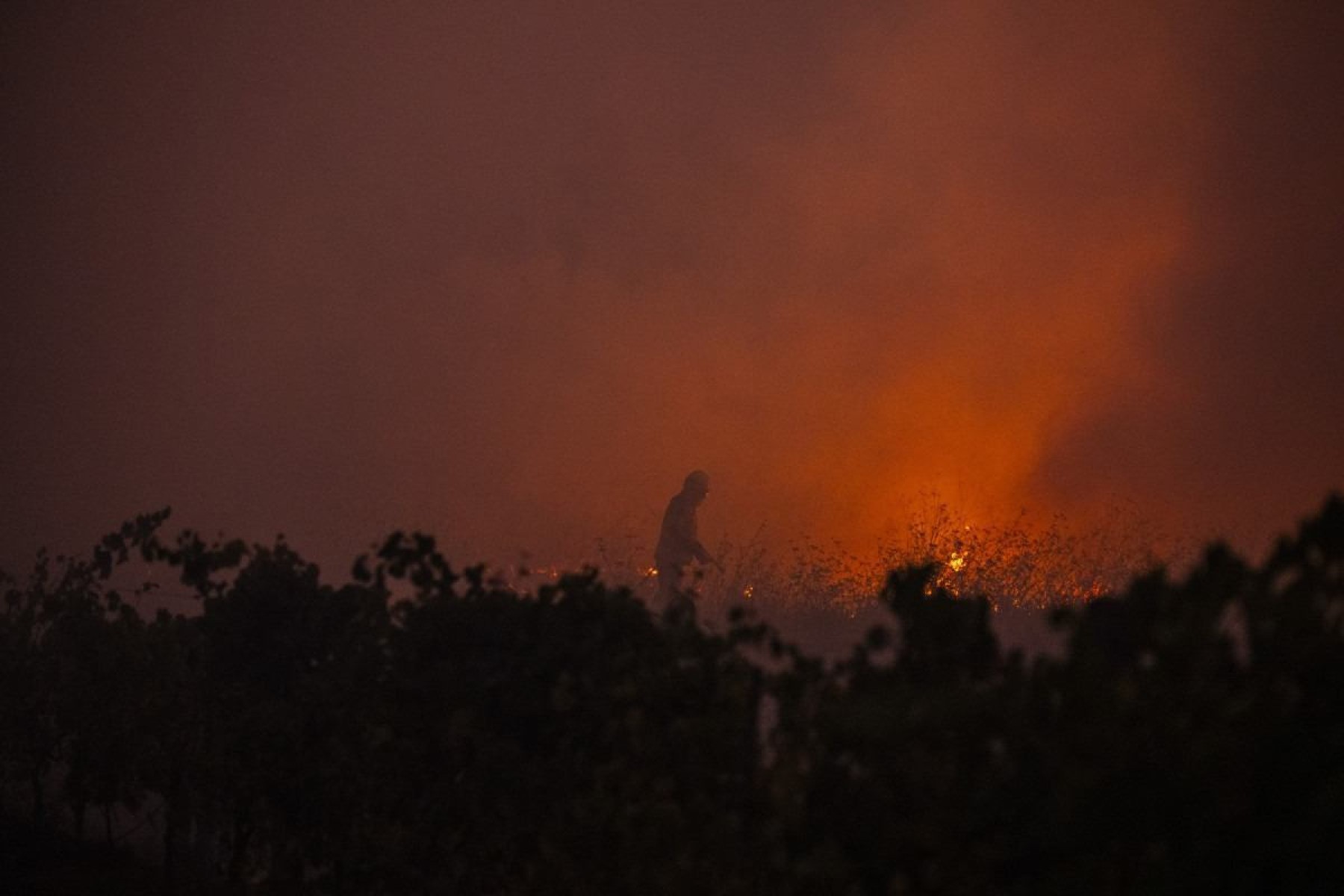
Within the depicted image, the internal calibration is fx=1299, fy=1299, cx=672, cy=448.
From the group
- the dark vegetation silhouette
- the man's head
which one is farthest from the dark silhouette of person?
the dark vegetation silhouette

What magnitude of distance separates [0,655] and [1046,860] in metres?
9.65

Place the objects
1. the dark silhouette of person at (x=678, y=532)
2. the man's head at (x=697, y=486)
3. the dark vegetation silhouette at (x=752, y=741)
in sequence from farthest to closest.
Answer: the man's head at (x=697, y=486) → the dark silhouette of person at (x=678, y=532) → the dark vegetation silhouette at (x=752, y=741)

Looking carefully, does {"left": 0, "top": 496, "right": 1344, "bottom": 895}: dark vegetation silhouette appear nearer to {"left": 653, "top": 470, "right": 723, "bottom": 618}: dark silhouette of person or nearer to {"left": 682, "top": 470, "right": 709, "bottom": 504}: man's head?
{"left": 653, "top": 470, "right": 723, "bottom": 618}: dark silhouette of person

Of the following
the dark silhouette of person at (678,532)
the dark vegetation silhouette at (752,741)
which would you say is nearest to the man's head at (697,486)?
the dark silhouette of person at (678,532)

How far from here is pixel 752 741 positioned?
158 inches

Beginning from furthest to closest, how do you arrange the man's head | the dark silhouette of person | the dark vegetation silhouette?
the man's head, the dark silhouette of person, the dark vegetation silhouette

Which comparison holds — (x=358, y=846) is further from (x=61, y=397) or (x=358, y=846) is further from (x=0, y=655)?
(x=61, y=397)

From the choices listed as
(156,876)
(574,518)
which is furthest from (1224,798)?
(574,518)

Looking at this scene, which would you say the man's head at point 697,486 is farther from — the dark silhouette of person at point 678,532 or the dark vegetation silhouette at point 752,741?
the dark vegetation silhouette at point 752,741

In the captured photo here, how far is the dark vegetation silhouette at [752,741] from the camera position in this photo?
254 cm

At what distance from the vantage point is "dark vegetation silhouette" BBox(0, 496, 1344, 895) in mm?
2537

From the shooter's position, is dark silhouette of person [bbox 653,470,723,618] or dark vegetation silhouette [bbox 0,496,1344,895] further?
dark silhouette of person [bbox 653,470,723,618]

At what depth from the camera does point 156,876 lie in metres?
8.80

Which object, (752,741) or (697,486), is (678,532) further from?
(752,741)
